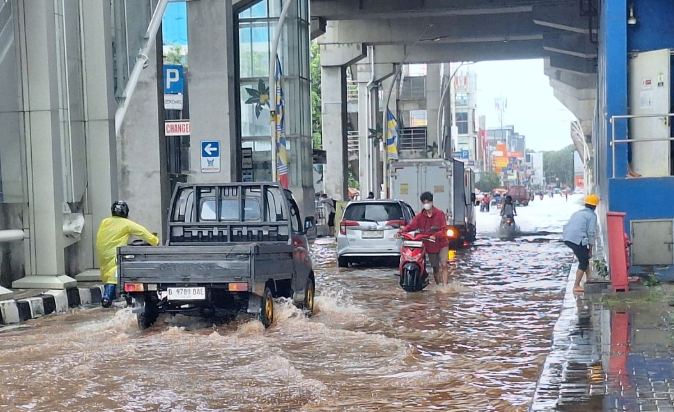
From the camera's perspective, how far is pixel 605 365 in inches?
363

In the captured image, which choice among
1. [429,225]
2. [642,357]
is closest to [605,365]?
[642,357]

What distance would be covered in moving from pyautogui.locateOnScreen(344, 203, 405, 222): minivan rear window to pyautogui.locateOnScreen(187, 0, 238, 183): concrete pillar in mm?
5409

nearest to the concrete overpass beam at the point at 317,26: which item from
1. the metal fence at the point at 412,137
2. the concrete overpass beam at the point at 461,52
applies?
the concrete overpass beam at the point at 461,52

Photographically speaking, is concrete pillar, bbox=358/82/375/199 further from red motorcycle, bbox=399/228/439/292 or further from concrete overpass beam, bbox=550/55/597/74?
red motorcycle, bbox=399/228/439/292

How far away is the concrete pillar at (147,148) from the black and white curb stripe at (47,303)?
876cm

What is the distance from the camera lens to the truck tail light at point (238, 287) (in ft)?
39.2

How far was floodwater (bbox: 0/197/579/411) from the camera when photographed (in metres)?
8.32

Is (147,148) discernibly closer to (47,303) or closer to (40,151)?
(40,151)

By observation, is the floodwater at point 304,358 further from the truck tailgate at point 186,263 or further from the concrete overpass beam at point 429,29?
the concrete overpass beam at point 429,29

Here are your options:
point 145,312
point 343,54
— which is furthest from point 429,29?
point 145,312

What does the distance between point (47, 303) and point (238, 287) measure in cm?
434

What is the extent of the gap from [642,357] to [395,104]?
180 ft

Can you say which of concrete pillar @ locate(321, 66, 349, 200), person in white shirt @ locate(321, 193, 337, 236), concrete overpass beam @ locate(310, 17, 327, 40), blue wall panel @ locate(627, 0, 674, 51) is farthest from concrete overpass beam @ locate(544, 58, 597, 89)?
blue wall panel @ locate(627, 0, 674, 51)

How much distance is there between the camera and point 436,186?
1268 inches
